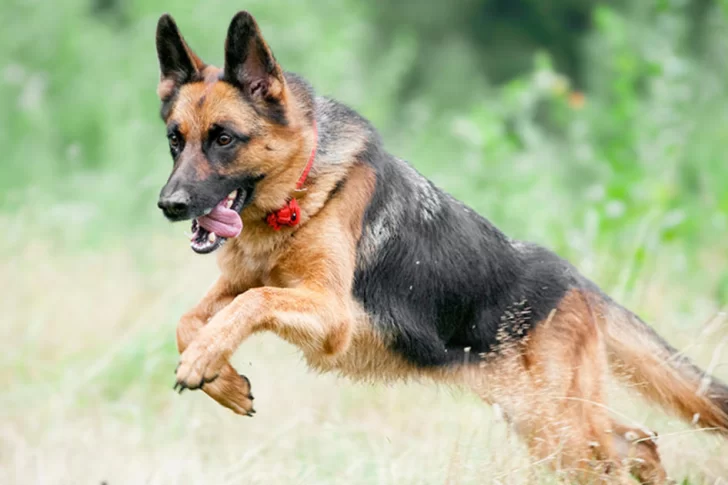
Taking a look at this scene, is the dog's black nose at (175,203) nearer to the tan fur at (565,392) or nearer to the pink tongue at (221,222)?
the pink tongue at (221,222)

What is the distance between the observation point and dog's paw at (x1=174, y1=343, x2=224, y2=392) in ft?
13.5

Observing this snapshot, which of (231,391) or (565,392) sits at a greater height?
(565,392)

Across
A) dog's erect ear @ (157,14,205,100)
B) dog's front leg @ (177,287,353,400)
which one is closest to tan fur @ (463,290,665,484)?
dog's front leg @ (177,287,353,400)

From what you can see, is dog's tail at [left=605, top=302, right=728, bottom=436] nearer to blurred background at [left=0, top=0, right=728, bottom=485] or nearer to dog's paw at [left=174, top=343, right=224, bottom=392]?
blurred background at [left=0, top=0, right=728, bottom=485]

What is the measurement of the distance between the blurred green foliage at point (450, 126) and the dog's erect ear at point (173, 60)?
3443 millimetres

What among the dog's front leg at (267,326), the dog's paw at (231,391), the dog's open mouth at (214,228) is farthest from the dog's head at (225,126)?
the dog's paw at (231,391)

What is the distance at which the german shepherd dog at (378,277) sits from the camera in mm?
4699

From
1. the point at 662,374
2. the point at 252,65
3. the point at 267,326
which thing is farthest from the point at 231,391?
the point at 662,374

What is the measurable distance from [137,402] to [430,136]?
8243 millimetres

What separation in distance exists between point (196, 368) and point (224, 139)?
122 cm

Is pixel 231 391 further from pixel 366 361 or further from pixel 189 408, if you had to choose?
pixel 189 408

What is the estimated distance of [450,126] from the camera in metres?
13.1

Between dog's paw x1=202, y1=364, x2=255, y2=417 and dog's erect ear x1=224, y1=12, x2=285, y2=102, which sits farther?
dog's erect ear x1=224, y1=12, x2=285, y2=102

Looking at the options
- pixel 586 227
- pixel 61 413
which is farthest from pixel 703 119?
pixel 61 413
